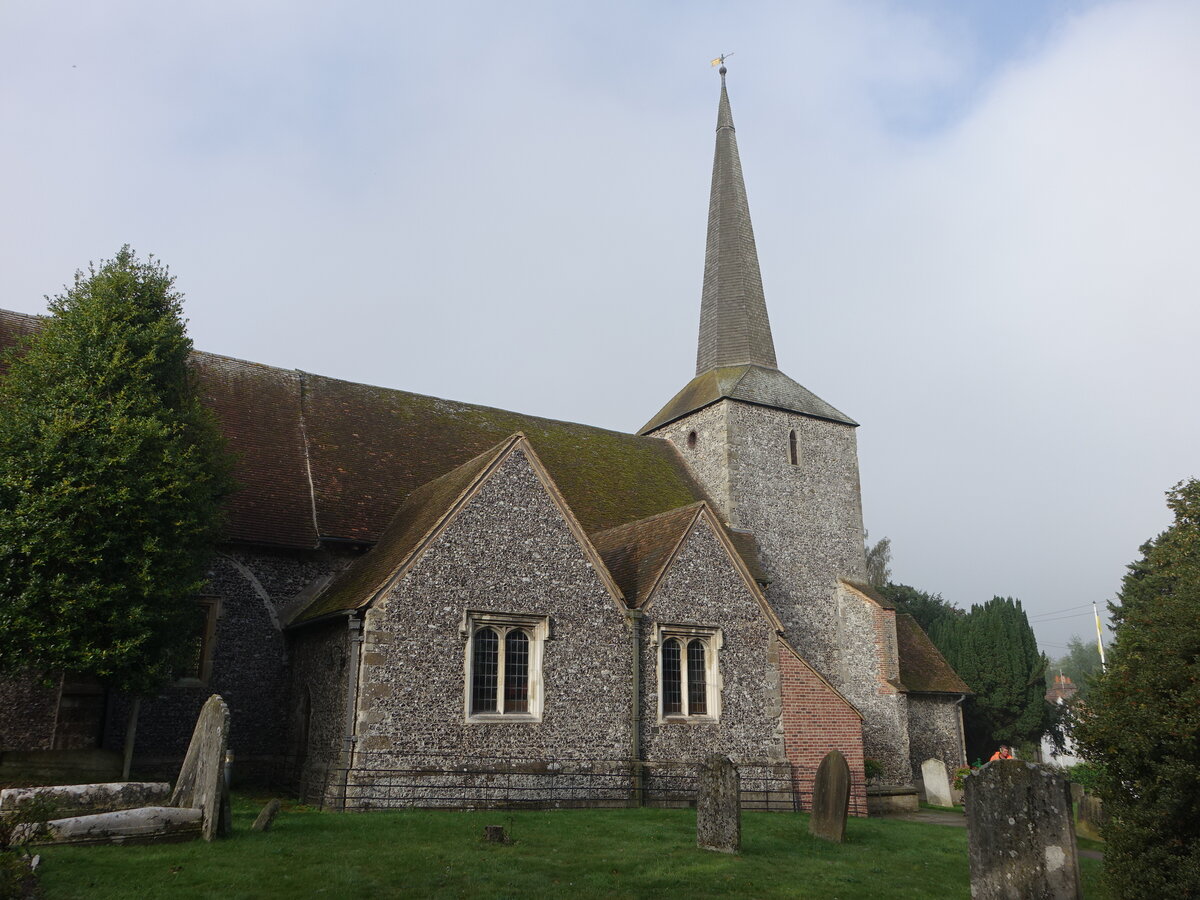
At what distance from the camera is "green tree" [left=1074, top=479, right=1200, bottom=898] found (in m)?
9.05

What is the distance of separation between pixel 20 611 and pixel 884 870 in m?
12.7

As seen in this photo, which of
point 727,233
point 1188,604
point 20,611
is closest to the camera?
point 1188,604

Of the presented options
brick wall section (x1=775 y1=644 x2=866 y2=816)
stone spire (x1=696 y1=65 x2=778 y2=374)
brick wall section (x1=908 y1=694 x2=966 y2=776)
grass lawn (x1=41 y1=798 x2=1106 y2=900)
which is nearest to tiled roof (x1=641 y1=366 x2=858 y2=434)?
stone spire (x1=696 y1=65 x2=778 y2=374)

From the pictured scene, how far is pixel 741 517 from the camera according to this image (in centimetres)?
2716

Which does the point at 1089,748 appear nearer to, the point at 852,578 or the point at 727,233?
the point at 852,578

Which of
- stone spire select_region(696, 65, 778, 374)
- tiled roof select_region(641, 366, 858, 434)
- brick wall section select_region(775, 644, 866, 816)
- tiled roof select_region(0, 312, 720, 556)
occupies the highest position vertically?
stone spire select_region(696, 65, 778, 374)

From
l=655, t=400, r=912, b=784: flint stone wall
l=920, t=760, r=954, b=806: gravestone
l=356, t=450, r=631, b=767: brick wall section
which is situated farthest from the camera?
l=655, t=400, r=912, b=784: flint stone wall

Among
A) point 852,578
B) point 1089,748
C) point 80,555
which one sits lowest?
point 1089,748

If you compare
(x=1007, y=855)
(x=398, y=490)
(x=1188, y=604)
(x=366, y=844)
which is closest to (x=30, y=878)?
(x=366, y=844)

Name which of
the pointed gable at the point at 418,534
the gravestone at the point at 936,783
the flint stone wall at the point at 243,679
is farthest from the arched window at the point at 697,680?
the gravestone at the point at 936,783

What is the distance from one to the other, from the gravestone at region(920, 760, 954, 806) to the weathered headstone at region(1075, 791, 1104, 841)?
21.5ft

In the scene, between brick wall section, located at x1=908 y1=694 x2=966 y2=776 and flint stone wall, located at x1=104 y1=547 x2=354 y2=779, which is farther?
brick wall section, located at x1=908 y1=694 x2=966 y2=776

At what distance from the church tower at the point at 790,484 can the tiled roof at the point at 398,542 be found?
11.1 metres

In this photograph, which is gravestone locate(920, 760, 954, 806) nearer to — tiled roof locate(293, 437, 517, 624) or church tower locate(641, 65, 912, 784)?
church tower locate(641, 65, 912, 784)
